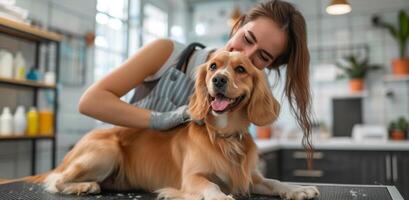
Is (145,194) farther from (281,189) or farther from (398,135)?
(398,135)

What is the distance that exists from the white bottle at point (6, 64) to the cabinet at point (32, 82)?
0.21 ft

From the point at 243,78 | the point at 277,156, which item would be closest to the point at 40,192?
the point at 243,78

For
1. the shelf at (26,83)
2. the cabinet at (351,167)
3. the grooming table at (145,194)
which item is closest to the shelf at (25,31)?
the shelf at (26,83)

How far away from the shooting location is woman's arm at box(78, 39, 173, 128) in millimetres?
1357

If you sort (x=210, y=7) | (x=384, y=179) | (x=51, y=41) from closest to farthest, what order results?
(x=51, y=41) < (x=384, y=179) < (x=210, y=7)

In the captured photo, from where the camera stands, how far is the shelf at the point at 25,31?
2.55 m

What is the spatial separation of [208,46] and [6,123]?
234 centimetres

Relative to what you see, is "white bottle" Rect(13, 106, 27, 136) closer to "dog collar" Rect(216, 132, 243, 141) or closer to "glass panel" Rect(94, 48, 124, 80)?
"glass panel" Rect(94, 48, 124, 80)

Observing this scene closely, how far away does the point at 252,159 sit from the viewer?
1.34 meters

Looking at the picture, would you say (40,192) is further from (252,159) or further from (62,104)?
(62,104)

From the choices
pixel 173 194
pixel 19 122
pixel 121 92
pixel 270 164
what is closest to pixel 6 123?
pixel 19 122

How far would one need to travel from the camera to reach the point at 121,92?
1.43 m

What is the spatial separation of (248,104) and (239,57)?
18 cm

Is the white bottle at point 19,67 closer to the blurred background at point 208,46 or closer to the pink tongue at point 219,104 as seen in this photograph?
the blurred background at point 208,46
